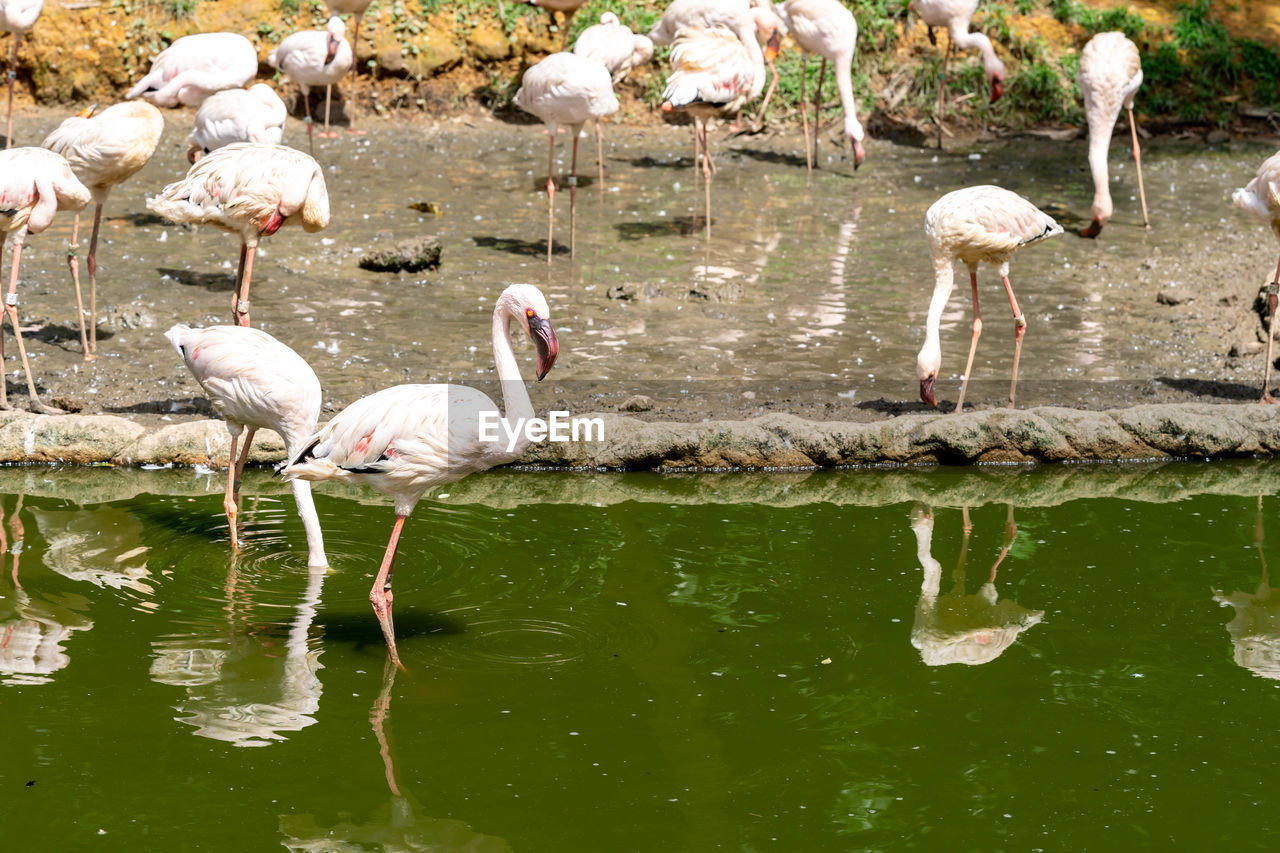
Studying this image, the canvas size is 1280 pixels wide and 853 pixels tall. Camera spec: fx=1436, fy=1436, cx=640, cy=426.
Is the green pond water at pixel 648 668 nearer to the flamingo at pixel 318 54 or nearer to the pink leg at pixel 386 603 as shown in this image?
the pink leg at pixel 386 603

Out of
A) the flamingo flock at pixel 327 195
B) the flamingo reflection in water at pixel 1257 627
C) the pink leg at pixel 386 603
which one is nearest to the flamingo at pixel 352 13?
the flamingo flock at pixel 327 195

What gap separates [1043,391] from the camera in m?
6.86

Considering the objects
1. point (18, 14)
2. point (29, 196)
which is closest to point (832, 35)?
point (18, 14)

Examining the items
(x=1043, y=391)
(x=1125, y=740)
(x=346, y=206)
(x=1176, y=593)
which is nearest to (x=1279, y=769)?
(x=1125, y=740)

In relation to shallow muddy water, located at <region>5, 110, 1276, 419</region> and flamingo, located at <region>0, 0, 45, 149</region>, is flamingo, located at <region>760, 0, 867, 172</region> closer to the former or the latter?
shallow muddy water, located at <region>5, 110, 1276, 419</region>

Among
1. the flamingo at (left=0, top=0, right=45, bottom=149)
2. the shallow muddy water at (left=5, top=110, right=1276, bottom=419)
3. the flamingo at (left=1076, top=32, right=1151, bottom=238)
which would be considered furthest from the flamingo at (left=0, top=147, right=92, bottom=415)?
the flamingo at (left=1076, top=32, right=1151, bottom=238)

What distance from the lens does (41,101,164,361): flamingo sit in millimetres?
6695

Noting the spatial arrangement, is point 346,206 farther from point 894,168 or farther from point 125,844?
point 125,844

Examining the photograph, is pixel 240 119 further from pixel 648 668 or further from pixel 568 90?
pixel 648 668

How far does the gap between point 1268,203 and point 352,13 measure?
7390 mm

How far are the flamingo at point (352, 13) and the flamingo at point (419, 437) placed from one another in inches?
296

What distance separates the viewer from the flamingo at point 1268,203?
6.55 meters

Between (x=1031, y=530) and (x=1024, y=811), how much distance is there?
2.13 m

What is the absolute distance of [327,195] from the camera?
708 cm
